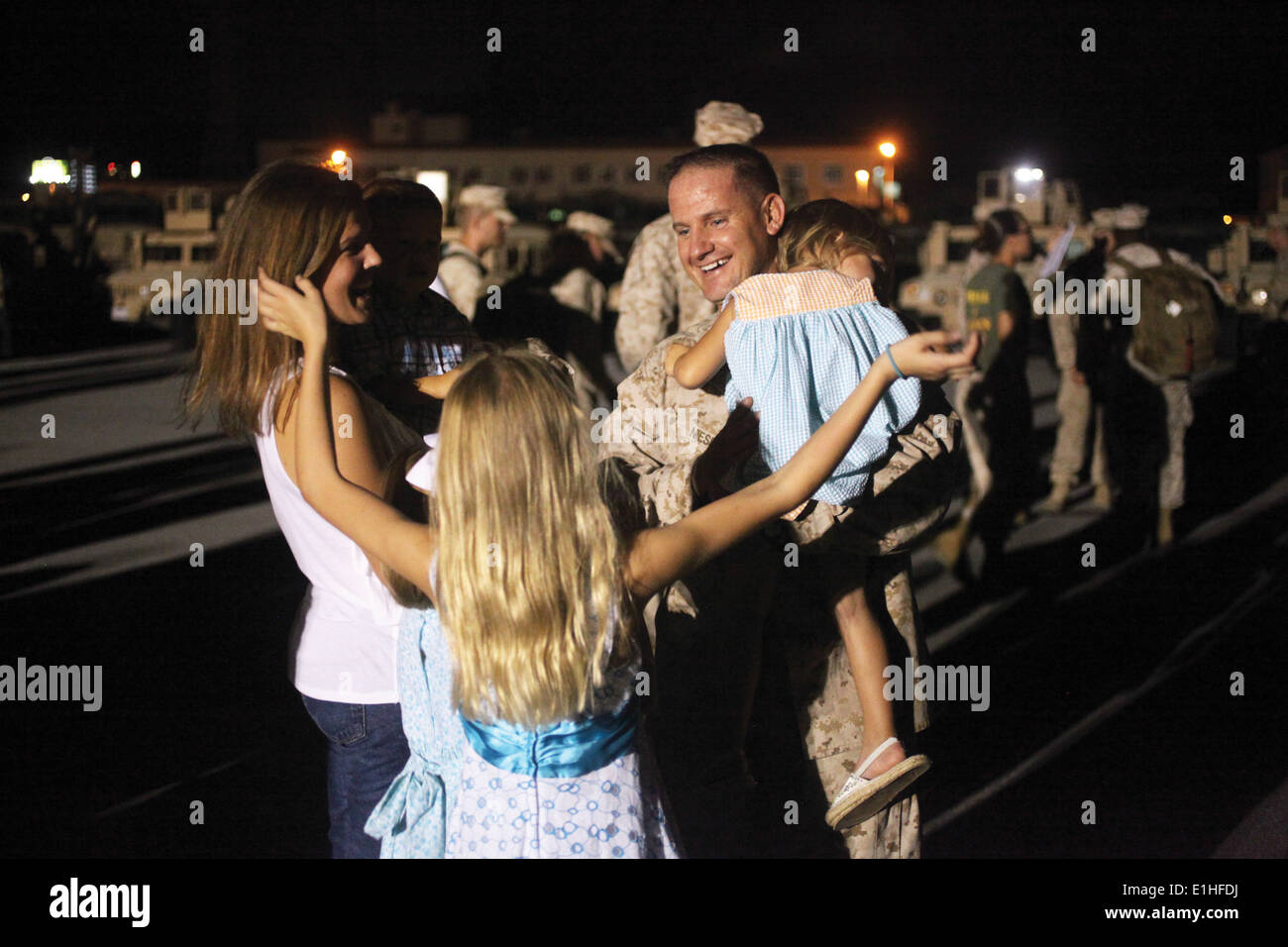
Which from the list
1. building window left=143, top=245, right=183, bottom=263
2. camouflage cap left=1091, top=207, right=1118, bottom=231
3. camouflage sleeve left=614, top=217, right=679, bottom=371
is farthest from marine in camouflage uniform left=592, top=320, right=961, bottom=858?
building window left=143, top=245, right=183, bottom=263

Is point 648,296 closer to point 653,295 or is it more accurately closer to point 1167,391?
point 653,295

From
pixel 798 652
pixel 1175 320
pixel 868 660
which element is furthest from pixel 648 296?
pixel 1175 320

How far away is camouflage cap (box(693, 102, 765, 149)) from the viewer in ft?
15.8

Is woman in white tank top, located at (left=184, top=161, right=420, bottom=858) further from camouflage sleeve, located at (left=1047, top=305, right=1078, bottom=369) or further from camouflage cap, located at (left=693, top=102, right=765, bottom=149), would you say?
camouflage sleeve, located at (left=1047, top=305, right=1078, bottom=369)

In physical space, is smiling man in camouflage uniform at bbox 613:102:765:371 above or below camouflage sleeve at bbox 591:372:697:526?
above

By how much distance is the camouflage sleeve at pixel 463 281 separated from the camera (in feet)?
22.5

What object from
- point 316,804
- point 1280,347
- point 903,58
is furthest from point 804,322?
point 903,58

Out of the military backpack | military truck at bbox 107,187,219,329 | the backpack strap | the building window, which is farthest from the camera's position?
the building window

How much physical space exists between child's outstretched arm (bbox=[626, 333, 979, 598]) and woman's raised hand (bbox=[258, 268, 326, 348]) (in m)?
0.66

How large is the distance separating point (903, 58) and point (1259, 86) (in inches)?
878

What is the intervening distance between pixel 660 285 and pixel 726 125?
2.19 ft

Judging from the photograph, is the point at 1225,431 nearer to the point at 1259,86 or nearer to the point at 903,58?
the point at 1259,86

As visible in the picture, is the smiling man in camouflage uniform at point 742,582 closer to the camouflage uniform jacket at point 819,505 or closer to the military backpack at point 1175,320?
the camouflage uniform jacket at point 819,505

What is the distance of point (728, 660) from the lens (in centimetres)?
290
